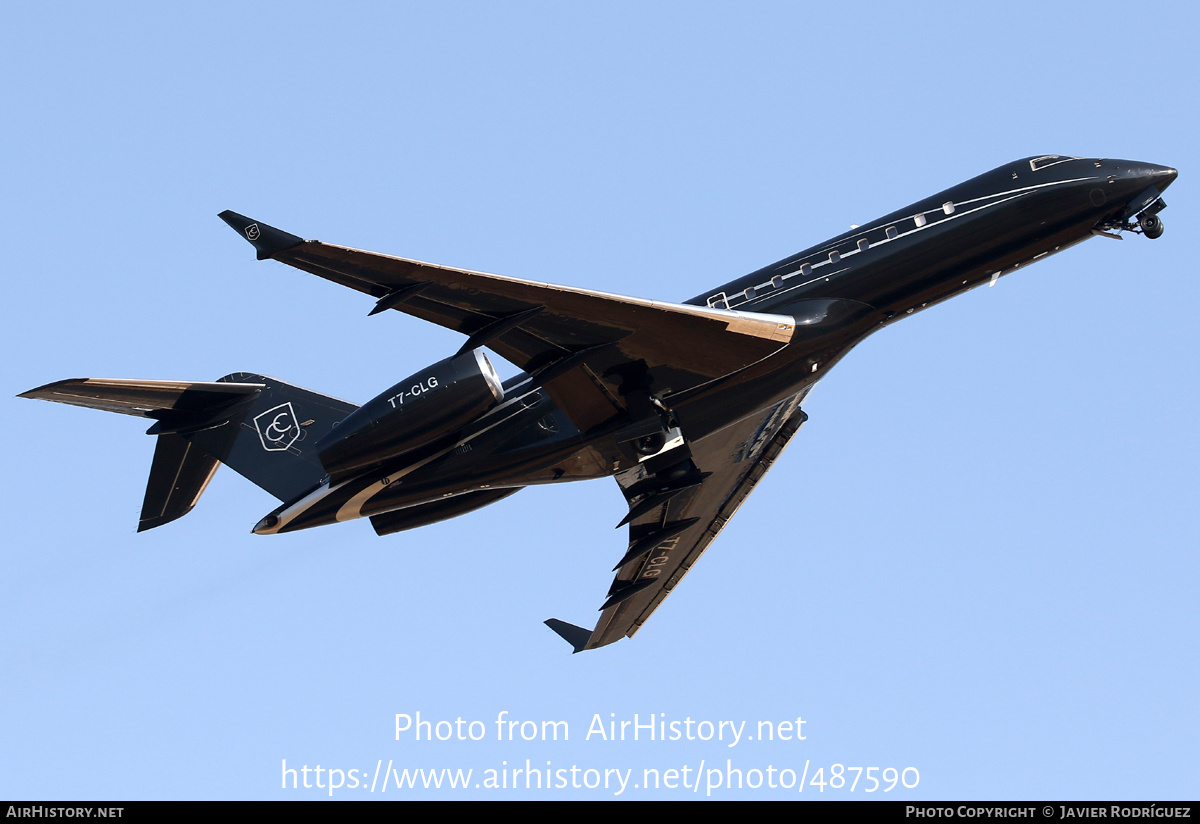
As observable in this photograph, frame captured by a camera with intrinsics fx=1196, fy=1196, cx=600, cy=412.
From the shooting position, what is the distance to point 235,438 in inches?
946

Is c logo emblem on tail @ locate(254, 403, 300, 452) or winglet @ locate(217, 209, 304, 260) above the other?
winglet @ locate(217, 209, 304, 260)

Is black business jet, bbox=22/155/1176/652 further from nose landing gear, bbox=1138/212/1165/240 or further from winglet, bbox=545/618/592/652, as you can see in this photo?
winglet, bbox=545/618/592/652

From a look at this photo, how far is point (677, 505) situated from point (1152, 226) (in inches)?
428

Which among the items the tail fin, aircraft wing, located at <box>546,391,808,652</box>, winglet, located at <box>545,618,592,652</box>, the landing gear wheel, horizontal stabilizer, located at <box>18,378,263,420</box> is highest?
horizontal stabilizer, located at <box>18,378,263,420</box>

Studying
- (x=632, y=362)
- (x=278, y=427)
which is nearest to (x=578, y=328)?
(x=632, y=362)

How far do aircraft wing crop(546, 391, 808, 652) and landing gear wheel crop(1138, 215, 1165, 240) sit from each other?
684 centimetres

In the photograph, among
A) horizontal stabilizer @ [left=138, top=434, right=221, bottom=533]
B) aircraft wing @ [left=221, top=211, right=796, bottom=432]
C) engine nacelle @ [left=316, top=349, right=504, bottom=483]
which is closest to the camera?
aircraft wing @ [left=221, top=211, right=796, bottom=432]

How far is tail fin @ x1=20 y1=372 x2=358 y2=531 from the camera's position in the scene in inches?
926

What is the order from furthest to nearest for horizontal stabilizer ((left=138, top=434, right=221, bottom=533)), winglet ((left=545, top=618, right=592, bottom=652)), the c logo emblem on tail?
winglet ((left=545, top=618, right=592, bottom=652)) < the c logo emblem on tail < horizontal stabilizer ((left=138, top=434, right=221, bottom=533))

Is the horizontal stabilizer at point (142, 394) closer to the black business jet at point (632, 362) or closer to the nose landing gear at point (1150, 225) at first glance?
the black business jet at point (632, 362)

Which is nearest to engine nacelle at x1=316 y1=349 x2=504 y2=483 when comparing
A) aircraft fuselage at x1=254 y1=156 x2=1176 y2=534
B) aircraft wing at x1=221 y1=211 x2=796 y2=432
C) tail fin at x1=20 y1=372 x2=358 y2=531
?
aircraft wing at x1=221 y1=211 x2=796 y2=432

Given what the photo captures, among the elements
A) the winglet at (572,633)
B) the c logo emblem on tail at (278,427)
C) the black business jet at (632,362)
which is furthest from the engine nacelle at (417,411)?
the winglet at (572,633)

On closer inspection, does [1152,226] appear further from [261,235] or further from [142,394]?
[142,394]

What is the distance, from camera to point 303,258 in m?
16.2
